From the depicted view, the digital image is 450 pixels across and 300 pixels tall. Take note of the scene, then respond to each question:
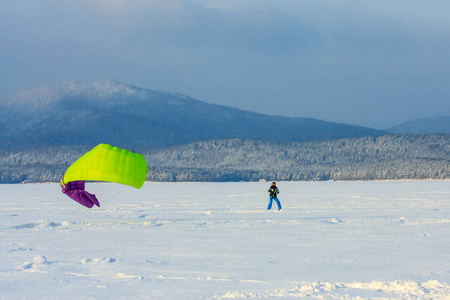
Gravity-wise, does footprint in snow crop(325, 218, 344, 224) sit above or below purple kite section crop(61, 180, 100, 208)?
below

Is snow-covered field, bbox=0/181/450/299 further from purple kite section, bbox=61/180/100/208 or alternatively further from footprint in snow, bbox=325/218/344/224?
purple kite section, bbox=61/180/100/208

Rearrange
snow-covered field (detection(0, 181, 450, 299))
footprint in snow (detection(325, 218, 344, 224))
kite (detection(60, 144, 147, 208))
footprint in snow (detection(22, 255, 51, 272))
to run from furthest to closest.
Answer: footprint in snow (detection(325, 218, 344, 224)), kite (detection(60, 144, 147, 208)), footprint in snow (detection(22, 255, 51, 272)), snow-covered field (detection(0, 181, 450, 299))

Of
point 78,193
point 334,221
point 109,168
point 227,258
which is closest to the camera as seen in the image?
point 227,258

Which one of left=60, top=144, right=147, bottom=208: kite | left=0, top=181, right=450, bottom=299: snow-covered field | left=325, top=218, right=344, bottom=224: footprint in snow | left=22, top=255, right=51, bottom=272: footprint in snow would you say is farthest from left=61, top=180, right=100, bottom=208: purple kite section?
left=22, top=255, right=51, bottom=272: footprint in snow

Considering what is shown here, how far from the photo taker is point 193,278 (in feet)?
44.1

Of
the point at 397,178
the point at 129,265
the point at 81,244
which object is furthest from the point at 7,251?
the point at 397,178

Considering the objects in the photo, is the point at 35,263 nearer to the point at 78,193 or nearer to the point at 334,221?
the point at 78,193

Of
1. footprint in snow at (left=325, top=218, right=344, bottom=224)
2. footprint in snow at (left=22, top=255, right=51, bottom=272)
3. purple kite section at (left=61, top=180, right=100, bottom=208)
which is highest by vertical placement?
purple kite section at (left=61, top=180, right=100, bottom=208)

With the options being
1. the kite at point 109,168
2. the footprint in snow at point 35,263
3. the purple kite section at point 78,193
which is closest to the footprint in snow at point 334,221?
the kite at point 109,168

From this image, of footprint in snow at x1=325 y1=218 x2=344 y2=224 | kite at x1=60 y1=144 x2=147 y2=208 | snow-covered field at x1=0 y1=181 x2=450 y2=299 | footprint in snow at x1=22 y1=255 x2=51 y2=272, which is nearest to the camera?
snow-covered field at x1=0 y1=181 x2=450 y2=299

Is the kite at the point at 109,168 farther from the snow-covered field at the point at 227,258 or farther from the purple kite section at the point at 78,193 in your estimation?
the purple kite section at the point at 78,193

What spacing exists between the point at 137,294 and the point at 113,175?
13359 mm

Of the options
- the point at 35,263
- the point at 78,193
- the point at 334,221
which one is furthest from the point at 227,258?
the point at 78,193

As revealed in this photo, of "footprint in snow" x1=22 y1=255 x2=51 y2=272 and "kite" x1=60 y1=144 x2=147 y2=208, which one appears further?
"kite" x1=60 y1=144 x2=147 y2=208
